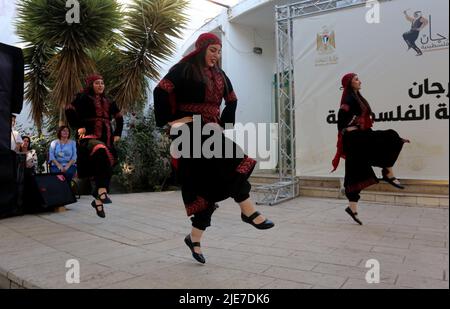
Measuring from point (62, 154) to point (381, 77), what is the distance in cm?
542

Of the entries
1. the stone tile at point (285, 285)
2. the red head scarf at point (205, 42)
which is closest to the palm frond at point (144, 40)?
the red head scarf at point (205, 42)

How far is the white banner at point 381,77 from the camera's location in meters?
5.90

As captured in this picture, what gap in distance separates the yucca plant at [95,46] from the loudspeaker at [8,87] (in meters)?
2.01

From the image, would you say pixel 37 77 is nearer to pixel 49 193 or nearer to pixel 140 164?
pixel 140 164

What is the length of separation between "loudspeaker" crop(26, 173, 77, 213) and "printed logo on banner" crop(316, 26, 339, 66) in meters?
4.54

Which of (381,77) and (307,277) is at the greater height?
(381,77)

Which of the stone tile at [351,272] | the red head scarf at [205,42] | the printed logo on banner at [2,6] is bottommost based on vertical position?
the stone tile at [351,272]

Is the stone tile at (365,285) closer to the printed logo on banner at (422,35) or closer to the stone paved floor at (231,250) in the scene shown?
the stone paved floor at (231,250)

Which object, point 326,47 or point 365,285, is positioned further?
point 326,47

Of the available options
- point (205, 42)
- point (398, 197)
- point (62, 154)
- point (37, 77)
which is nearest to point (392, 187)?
point (398, 197)

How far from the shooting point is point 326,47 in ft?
22.4

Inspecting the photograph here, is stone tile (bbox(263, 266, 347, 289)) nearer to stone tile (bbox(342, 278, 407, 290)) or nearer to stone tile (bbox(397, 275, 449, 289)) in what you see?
stone tile (bbox(342, 278, 407, 290))

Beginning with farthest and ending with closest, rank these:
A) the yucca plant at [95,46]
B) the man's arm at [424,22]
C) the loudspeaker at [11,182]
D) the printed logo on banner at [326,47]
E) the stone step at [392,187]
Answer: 1. the yucca plant at [95,46]
2. the printed logo on banner at [326,47]
3. the stone step at [392,187]
4. the man's arm at [424,22]
5. the loudspeaker at [11,182]

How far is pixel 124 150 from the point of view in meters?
8.84
